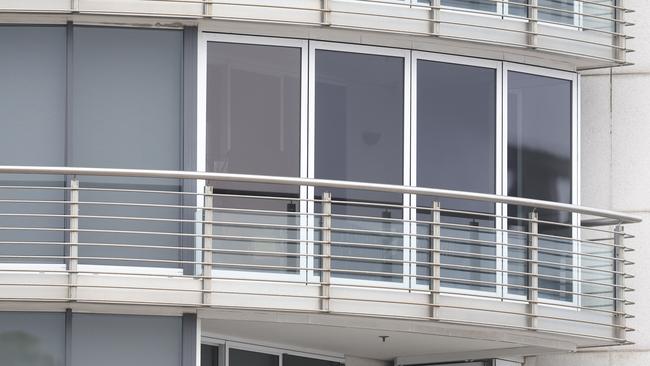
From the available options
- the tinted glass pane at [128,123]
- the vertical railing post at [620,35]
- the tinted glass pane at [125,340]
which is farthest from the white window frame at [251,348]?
the vertical railing post at [620,35]

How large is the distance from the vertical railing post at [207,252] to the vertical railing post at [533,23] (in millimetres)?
4383

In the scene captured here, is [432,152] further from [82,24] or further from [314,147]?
Result: [82,24]

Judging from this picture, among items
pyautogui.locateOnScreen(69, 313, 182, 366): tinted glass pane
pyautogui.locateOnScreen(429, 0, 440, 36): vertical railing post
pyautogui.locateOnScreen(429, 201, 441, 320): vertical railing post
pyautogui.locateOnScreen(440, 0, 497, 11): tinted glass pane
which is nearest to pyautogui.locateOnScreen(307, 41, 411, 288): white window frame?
pyautogui.locateOnScreen(429, 201, 441, 320): vertical railing post

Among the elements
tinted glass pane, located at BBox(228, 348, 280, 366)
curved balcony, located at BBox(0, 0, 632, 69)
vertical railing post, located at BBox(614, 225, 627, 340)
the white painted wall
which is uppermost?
curved balcony, located at BBox(0, 0, 632, 69)

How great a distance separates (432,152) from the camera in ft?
79.5

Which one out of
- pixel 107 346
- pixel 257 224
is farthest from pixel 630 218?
pixel 107 346

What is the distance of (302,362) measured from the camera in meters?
25.6

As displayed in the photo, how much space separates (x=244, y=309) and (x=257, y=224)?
93cm

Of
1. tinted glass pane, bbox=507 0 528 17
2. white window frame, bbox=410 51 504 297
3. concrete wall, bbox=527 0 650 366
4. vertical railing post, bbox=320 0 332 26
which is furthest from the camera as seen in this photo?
concrete wall, bbox=527 0 650 366

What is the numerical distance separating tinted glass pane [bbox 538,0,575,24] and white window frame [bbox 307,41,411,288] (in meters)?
1.88

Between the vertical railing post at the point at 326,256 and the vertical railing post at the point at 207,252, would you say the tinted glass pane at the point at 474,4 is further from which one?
the vertical railing post at the point at 207,252

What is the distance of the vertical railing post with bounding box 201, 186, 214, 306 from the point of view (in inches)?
874

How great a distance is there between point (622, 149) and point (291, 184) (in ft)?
18.5

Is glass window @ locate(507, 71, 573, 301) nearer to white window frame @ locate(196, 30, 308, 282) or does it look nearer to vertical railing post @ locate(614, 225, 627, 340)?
vertical railing post @ locate(614, 225, 627, 340)
